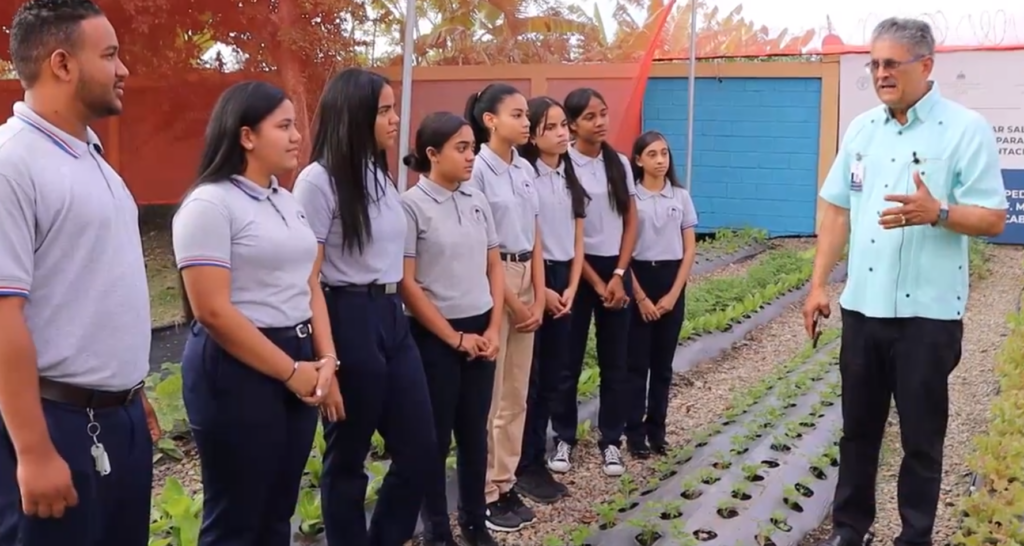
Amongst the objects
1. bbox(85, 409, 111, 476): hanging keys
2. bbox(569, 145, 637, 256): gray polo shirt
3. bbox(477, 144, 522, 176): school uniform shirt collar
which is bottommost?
bbox(85, 409, 111, 476): hanging keys

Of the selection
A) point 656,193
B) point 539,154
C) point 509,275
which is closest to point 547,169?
point 539,154

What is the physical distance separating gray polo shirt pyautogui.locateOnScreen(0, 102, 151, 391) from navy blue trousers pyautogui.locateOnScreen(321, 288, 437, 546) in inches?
33.8

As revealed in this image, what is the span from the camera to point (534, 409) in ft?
15.0

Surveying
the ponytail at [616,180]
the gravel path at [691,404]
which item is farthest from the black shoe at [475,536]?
the ponytail at [616,180]

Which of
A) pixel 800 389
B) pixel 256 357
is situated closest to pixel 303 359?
pixel 256 357

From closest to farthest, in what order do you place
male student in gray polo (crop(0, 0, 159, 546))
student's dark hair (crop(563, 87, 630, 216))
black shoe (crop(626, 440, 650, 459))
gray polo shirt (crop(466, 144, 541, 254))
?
male student in gray polo (crop(0, 0, 159, 546)) → gray polo shirt (crop(466, 144, 541, 254)) → student's dark hair (crop(563, 87, 630, 216)) → black shoe (crop(626, 440, 650, 459))

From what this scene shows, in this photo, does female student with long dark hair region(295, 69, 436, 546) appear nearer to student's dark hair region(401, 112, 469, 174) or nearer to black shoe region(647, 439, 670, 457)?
student's dark hair region(401, 112, 469, 174)

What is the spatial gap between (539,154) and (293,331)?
2.02 meters

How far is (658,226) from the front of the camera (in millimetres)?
4836

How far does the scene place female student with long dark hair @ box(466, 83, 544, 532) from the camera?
13.0 feet

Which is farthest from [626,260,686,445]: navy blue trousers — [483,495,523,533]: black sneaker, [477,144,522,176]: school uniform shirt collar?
[477,144,522,176]: school uniform shirt collar

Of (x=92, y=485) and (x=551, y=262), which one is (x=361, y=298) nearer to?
(x=92, y=485)

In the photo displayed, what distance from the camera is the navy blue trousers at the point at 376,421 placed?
9.86 ft

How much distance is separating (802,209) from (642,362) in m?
8.14
